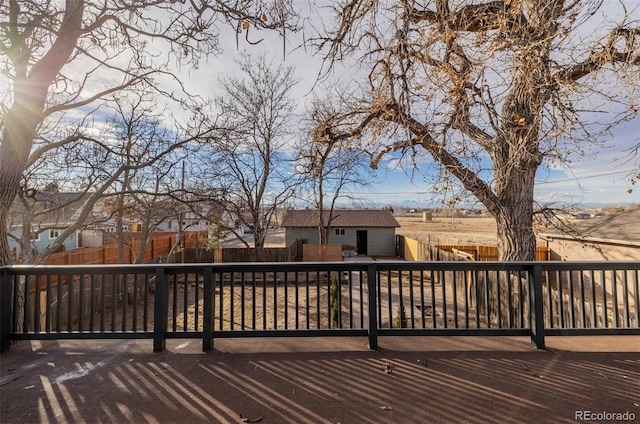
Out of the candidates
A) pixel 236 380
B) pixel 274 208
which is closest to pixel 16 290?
pixel 236 380

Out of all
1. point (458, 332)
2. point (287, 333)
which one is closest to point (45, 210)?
point (287, 333)

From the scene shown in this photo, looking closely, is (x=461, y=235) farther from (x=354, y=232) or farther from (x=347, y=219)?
(x=347, y=219)

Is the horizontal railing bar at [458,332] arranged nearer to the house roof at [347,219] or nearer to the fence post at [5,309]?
the fence post at [5,309]

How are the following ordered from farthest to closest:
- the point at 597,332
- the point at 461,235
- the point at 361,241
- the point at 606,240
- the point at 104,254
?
the point at 461,235
the point at 361,241
the point at 104,254
the point at 606,240
the point at 597,332

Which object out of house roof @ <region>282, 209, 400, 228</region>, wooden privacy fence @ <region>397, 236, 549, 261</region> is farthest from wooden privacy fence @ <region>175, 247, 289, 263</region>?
wooden privacy fence @ <region>397, 236, 549, 261</region>

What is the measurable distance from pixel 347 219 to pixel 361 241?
1.86m

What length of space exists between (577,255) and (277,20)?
46.0ft

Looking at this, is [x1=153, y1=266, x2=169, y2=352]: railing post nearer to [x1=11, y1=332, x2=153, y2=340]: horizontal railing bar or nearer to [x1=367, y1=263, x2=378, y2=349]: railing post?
[x1=11, y1=332, x2=153, y2=340]: horizontal railing bar

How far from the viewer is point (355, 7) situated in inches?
142

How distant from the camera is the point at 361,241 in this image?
2031cm

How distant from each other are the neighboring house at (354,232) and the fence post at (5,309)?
16105 mm

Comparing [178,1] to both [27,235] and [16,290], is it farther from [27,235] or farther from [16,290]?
[27,235]

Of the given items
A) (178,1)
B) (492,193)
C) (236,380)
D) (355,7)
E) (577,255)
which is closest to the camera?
(236,380)

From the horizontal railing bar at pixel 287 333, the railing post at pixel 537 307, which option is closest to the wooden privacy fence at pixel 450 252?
→ the railing post at pixel 537 307
